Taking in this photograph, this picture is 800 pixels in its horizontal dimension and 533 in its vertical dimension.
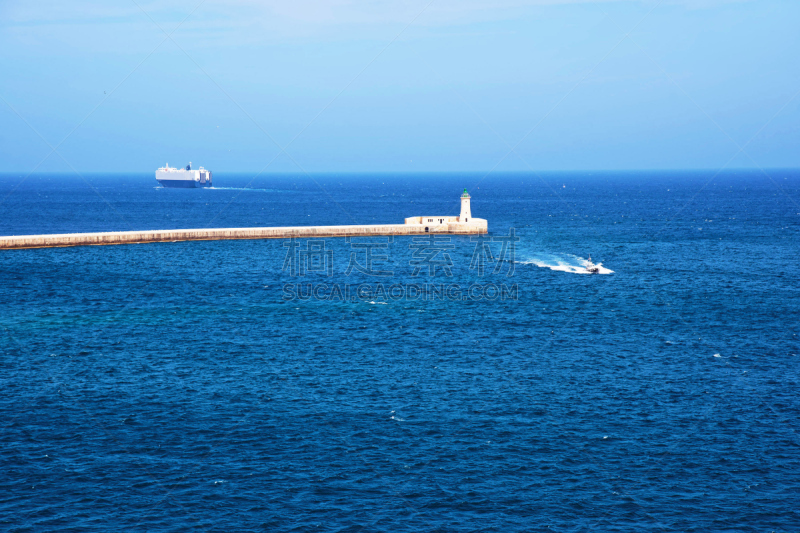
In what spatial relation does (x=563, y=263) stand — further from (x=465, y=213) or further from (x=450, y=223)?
(x=465, y=213)

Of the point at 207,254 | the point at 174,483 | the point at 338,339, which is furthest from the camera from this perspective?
the point at 207,254

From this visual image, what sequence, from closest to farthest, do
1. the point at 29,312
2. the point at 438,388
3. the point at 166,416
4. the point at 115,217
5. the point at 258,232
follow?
the point at 166,416 < the point at 438,388 < the point at 29,312 < the point at 258,232 < the point at 115,217

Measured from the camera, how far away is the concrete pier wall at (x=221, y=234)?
111m

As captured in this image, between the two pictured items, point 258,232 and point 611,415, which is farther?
point 258,232

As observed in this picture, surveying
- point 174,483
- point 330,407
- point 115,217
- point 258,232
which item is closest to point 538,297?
point 330,407

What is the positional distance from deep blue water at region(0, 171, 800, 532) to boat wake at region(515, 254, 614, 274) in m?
7.14

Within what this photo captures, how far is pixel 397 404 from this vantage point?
44750 millimetres

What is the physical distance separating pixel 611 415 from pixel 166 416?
26343mm

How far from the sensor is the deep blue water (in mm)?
32844

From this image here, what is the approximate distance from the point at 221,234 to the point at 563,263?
59.2 metres

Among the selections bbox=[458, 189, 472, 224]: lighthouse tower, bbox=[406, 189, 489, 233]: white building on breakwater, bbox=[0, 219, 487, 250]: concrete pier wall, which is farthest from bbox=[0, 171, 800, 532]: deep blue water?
bbox=[458, 189, 472, 224]: lighthouse tower

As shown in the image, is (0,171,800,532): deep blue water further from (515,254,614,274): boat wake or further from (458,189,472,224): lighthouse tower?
(458,189,472,224): lighthouse tower

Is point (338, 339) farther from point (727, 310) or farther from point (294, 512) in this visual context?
point (727, 310)

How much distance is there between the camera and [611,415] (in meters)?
43.0
